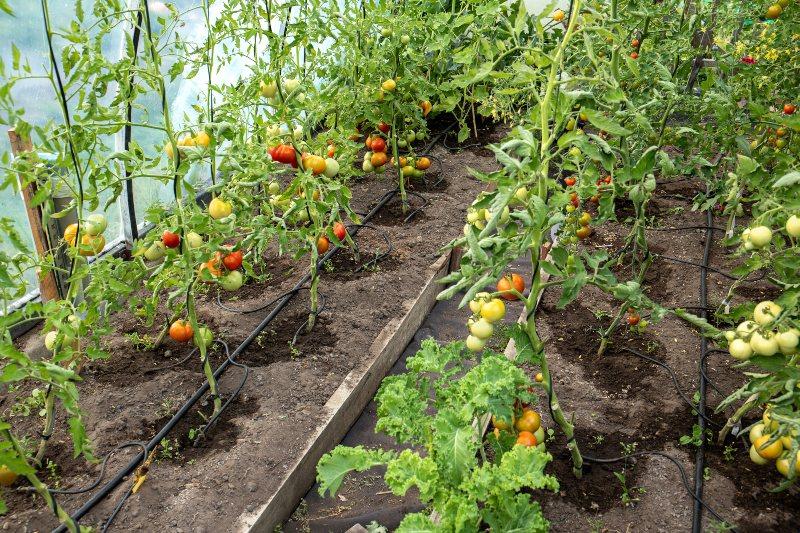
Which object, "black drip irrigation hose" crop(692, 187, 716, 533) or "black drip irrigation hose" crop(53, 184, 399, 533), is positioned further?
"black drip irrigation hose" crop(53, 184, 399, 533)

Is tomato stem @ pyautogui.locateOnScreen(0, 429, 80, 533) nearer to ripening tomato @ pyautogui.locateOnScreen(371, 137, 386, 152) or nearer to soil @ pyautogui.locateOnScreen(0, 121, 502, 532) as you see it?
soil @ pyautogui.locateOnScreen(0, 121, 502, 532)

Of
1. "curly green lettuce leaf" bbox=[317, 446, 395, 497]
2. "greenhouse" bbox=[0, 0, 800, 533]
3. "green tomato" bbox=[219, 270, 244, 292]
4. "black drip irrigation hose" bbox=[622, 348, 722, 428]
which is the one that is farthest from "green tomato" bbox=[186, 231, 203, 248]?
"black drip irrigation hose" bbox=[622, 348, 722, 428]

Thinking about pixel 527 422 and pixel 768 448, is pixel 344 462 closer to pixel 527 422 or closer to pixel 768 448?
pixel 527 422

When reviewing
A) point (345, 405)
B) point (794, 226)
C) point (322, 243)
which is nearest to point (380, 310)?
point (322, 243)

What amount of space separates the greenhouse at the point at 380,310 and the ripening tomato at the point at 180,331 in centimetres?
1

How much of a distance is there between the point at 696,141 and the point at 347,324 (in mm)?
2069

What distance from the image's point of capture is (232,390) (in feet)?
10.1

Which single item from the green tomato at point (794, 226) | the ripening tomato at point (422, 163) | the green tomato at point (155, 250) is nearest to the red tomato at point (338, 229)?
the green tomato at point (155, 250)

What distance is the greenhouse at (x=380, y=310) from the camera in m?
2.13

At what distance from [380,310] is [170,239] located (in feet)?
4.29

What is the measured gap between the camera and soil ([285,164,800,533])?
2420 mm

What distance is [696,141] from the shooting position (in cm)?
350

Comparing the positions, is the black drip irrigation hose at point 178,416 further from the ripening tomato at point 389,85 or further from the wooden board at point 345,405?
the ripening tomato at point 389,85

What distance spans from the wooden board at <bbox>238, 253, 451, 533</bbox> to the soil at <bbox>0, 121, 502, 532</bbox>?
0.15 feet
